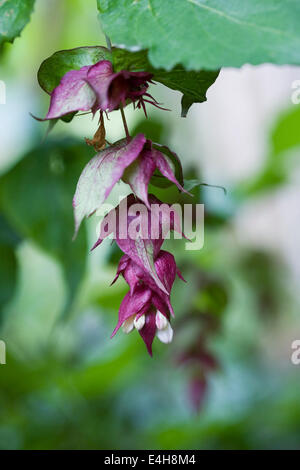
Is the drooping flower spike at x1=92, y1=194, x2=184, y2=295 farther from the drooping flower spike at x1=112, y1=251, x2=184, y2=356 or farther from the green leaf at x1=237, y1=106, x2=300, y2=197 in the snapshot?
the green leaf at x1=237, y1=106, x2=300, y2=197

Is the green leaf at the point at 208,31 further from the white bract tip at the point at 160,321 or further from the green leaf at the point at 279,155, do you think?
the green leaf at the point at 279,155

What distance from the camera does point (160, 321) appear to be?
0.32 meters

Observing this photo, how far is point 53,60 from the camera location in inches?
13.3

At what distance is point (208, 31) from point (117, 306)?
30.9 inches

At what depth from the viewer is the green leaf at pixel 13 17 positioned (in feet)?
1.19

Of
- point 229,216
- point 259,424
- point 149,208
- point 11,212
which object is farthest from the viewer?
point 259,424

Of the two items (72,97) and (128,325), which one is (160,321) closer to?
(128,325)

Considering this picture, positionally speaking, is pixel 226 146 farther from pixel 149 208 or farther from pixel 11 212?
pixel 149 208

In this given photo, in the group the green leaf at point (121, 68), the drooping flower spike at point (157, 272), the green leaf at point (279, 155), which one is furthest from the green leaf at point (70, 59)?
the green leaf at point (279, 155)

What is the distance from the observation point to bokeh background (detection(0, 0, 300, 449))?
0.71 m

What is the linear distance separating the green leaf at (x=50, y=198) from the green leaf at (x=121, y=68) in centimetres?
33

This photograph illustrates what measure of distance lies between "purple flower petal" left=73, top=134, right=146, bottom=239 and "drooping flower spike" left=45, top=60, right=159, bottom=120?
0.08ft
